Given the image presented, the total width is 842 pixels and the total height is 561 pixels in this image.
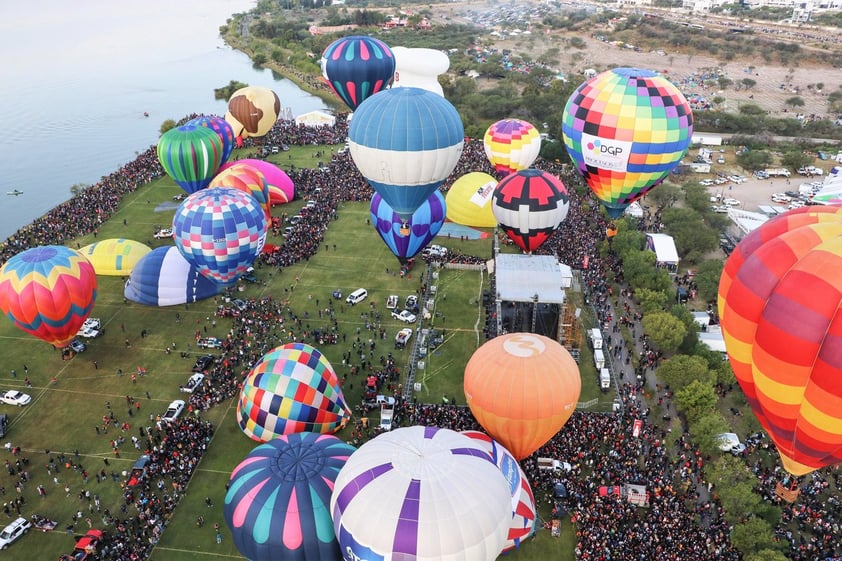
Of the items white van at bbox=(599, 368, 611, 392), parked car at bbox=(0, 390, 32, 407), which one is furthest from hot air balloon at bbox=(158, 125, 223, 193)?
white van at bbox=(599, 368, 611, 392)

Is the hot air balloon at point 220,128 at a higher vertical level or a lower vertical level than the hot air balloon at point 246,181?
higher

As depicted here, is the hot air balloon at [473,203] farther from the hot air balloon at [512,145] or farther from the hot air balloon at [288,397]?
the hot air balloon at [288,397]

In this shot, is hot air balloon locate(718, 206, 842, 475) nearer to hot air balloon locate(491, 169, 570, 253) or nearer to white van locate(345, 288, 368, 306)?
hot air balloon locate(491, 169, 570, 253)

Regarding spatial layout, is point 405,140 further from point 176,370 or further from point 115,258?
point 115,258

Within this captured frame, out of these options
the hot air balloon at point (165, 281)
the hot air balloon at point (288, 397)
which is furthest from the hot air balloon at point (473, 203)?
the hot air balloon at point (288, 397)

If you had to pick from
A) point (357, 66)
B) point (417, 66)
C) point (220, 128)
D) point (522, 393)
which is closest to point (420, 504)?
point (522, 393)

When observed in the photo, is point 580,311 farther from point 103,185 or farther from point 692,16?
point 692,16
